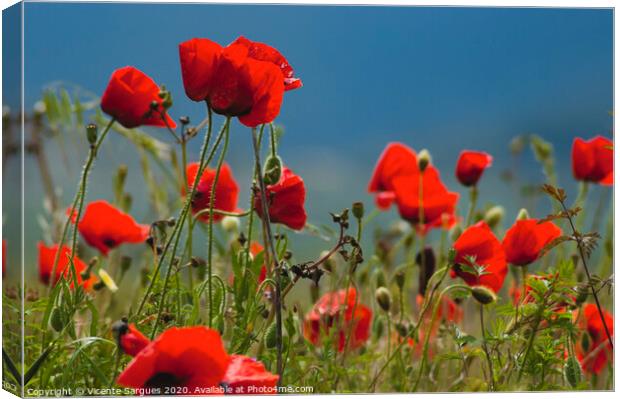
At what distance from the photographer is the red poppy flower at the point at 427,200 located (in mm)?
2504

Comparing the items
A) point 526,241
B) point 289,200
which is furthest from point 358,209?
point 526,241

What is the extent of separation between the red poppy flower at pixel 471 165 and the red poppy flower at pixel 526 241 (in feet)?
0.92

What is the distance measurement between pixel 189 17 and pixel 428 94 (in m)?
0.56

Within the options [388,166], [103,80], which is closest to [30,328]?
[103,80]

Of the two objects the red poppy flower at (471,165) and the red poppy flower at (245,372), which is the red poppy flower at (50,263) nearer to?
the red poppy flower at (245,372)

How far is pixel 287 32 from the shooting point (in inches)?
86.6

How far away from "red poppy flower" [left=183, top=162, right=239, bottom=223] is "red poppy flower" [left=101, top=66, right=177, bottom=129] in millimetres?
163

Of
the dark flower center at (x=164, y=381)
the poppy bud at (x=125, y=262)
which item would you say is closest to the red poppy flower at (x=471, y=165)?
the poppy bud at (x=125, y=262)

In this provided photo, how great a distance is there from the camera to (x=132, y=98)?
2033 mm

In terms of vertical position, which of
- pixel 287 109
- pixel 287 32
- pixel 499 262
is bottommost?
pixel 499 262

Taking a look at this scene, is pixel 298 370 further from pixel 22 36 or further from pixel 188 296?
pixel 22 36

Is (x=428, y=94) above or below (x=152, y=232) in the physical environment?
above

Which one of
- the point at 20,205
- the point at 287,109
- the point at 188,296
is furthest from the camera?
the point at 287,109

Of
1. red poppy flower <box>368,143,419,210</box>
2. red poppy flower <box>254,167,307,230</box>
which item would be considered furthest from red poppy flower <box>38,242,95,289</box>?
red poppy flower <box>368,143,419,210</box>
